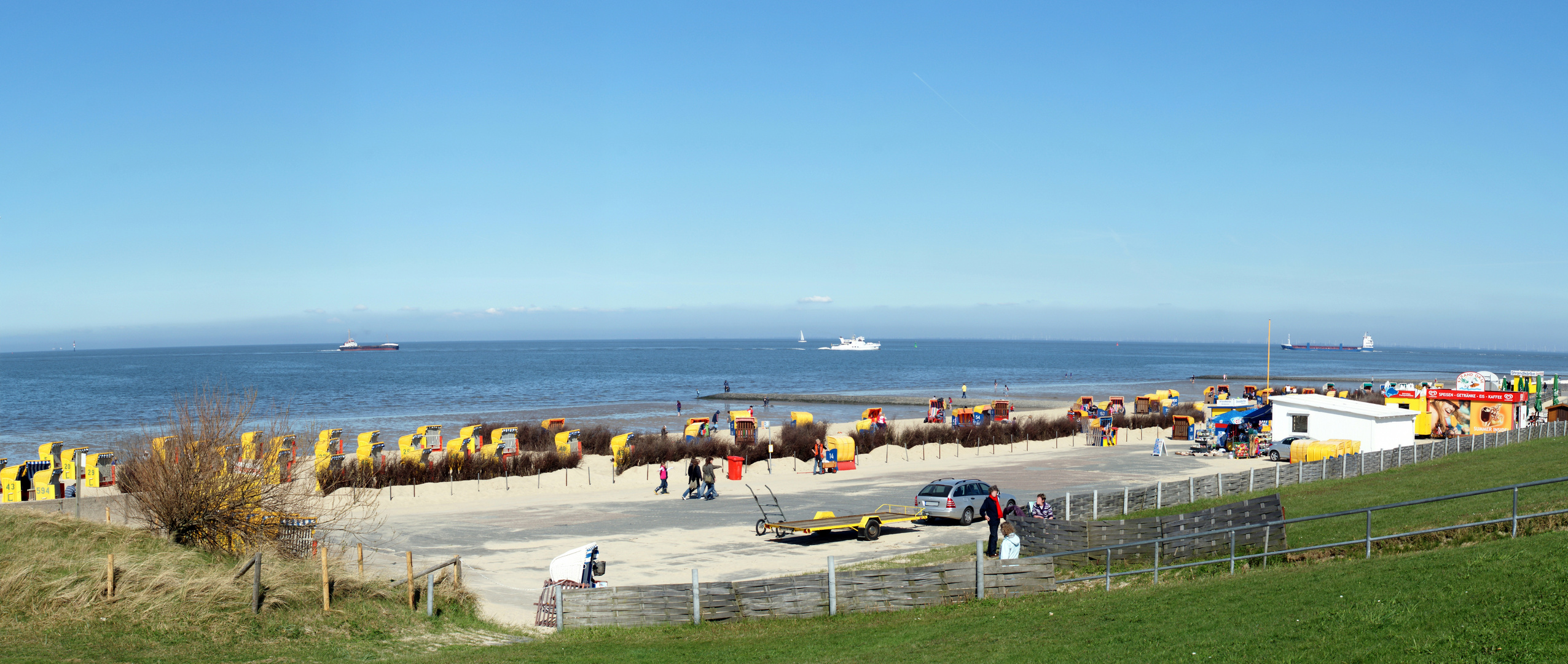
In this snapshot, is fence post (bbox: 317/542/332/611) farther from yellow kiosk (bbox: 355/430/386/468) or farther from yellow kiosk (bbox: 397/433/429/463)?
yellow kiosk (bbox: 397/433/429/463)

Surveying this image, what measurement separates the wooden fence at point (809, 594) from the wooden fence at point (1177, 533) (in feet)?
4.88

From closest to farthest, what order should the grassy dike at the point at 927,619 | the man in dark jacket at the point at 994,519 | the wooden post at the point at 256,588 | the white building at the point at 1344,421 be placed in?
the grassy dike at the point at 927,619
the wooden post at the point at 256,588
the man in dark jacket at the point at 994,519
the white building at the point at 1344,421

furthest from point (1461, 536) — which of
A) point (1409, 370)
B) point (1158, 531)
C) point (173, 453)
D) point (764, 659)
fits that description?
point (1409, 370)

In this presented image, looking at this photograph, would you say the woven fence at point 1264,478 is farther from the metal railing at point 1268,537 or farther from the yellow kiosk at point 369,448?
the yellow kiosk at point 369,448

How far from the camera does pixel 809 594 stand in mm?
14938

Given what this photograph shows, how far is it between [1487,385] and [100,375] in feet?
526

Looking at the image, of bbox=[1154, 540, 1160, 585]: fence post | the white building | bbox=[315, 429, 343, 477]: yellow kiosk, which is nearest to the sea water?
bbox=[315, 429, 343, 477]: yellow kiosk

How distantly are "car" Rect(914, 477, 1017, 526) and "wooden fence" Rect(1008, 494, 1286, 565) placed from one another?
23.9 feet

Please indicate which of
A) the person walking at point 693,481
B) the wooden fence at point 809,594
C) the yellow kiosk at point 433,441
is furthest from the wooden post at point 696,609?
the yellow kiosk at point 433,441

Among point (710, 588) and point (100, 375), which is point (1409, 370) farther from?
point (100, 375)

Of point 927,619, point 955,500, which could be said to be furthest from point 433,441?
point 927,619

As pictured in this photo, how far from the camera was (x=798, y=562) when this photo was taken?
2091 cm

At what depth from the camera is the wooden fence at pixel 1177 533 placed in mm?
16312

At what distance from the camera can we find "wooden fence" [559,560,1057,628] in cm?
1484
